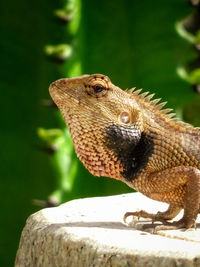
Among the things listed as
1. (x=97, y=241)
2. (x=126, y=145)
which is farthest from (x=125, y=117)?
(x=97, y=241)

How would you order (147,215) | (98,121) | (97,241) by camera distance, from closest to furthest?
(97,241)
(98,121)
(147,215)

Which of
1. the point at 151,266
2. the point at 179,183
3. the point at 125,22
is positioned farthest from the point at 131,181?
the point at 125,22

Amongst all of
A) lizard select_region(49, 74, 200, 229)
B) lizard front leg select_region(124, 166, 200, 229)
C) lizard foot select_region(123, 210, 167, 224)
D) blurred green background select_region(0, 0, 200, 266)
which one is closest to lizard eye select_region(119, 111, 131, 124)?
lizard select_region(49, 74, 200, 229)

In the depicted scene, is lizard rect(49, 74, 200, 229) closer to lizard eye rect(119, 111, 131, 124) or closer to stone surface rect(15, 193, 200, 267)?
lizard eye rect(119, 111, 131, 124)

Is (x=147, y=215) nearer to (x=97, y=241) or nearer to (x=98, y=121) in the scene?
(x=98, y=121)

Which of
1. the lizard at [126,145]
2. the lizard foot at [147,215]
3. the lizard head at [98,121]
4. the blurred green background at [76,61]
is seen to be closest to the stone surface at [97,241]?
the lizard foot at [147,215]

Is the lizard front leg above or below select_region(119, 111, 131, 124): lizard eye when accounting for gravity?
below

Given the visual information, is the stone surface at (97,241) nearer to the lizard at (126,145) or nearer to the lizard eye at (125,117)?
the lizard at (126,145)
